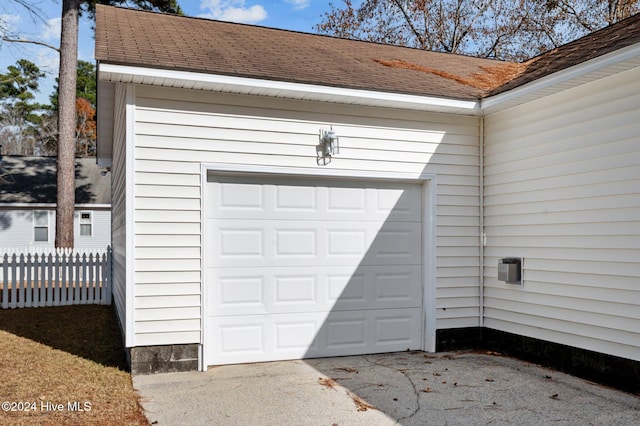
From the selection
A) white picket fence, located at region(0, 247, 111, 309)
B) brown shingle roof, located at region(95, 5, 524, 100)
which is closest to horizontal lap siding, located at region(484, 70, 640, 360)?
brown shingle roof, located at region(95, 5, 524, 100)

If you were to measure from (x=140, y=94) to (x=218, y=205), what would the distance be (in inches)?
52.9

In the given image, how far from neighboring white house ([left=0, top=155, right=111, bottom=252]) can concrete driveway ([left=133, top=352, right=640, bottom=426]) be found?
14607 millimetres

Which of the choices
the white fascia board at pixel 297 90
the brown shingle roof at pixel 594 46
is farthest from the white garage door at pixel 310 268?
the brown shingle roof at pixel 594 46

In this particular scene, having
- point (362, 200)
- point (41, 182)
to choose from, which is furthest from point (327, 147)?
point (41, 182)

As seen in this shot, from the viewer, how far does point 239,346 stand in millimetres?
5762

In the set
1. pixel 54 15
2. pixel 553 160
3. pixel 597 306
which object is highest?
pixel 54 15

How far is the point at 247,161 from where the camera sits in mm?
5746

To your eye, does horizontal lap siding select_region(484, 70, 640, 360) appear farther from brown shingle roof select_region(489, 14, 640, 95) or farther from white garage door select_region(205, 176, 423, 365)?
white garage door select_region(205, 176, 423, 365)

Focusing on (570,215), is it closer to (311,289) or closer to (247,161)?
(311,289)

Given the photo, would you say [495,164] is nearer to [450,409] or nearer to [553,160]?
[553,160]

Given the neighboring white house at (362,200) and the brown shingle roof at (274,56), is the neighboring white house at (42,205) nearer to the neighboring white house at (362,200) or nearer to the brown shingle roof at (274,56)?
the brown shingle roof at (274,56)

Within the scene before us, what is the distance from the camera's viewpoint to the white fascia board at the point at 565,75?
4.59 metres

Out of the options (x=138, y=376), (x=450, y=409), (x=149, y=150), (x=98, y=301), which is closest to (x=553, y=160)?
(x=450, y=409)

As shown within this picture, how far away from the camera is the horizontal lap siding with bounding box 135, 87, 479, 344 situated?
5.32 metres
